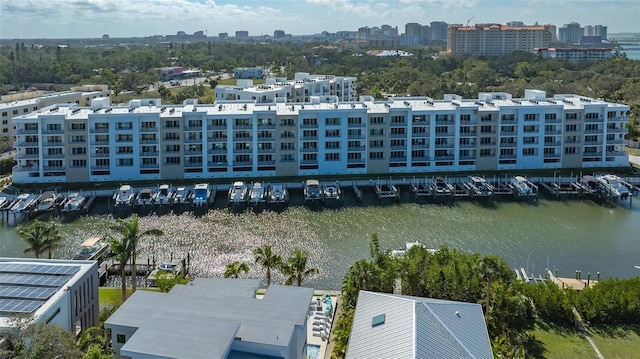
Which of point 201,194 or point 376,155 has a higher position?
point 376,155

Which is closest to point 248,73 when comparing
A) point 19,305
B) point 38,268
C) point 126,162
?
point 126,162

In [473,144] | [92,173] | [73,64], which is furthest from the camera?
[73,64]

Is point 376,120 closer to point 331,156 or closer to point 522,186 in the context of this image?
point 331,156

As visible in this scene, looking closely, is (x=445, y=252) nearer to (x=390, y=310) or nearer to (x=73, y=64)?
(x=390, y=310)

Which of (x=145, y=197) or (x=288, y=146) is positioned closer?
(x=145, y=197)

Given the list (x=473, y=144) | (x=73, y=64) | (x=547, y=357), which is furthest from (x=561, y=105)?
(x=73, y=64)

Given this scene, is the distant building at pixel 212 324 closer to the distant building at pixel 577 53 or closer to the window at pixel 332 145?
the window at pixel 332 145

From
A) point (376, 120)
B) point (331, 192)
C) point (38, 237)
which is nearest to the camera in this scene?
point (38, 237)
